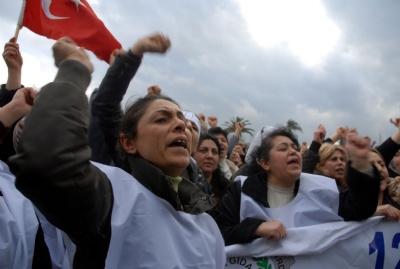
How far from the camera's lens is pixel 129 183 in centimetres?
140

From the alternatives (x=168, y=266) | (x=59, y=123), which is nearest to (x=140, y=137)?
(x=168, y=266)

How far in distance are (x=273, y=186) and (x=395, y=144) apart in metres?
1.49

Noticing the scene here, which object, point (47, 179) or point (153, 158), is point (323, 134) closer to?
point (153, 158)

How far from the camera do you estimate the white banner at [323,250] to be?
2.49 metres

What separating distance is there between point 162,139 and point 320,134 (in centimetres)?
257

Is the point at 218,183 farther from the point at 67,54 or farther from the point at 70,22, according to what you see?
the point at 67,54

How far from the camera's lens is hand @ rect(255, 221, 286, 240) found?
7.90ft

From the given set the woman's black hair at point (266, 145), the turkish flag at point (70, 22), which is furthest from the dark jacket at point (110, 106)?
the turkish flag at point (70, 22)

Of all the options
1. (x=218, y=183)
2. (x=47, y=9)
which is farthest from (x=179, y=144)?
(x=47, y=9)

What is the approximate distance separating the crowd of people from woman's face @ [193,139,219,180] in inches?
15.7

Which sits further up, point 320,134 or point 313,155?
point 320,134

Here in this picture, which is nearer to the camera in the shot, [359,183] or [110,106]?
[110,106]

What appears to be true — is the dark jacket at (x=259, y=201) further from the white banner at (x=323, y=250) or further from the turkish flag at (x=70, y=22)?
the turkish flag at (x=70, y=22)

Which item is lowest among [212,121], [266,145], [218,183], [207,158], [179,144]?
[218,183]
